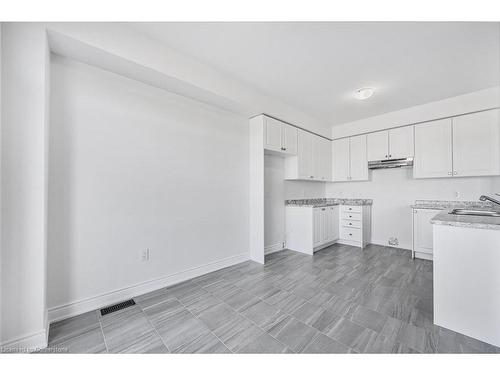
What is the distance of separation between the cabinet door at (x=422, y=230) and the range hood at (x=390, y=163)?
85 centimetres

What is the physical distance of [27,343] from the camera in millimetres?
1365

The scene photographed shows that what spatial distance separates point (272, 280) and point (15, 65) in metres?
2.93

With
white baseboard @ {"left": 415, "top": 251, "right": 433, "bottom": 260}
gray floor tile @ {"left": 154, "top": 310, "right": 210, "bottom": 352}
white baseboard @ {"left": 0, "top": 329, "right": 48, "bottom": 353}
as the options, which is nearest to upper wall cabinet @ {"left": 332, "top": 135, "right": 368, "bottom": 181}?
white baseboard @ {"left": 415, "top": 251, "right": 433, "bottom": 260}

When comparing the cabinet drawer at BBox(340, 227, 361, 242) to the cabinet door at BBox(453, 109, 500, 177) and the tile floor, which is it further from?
the cabinet door at BBox(453, 109, 500, 177)

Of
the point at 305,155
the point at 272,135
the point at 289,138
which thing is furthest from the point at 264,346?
the point at 305,155

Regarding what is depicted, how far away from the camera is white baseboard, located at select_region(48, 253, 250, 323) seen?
1.74m

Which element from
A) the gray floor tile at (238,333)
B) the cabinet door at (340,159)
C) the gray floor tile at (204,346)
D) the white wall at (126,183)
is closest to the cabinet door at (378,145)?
the cabinet door at (340,159)

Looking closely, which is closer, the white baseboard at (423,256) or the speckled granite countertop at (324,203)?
the white baseboard at (423,256)

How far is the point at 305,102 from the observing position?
3375mm

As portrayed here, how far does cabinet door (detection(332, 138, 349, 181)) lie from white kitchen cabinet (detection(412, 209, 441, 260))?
1414mm

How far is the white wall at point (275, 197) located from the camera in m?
3.57

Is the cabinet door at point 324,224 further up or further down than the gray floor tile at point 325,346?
further up

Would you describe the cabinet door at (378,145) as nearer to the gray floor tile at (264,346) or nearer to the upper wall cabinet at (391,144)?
the upper wall cabinet at (391,144)

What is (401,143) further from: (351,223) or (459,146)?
(351,223)
